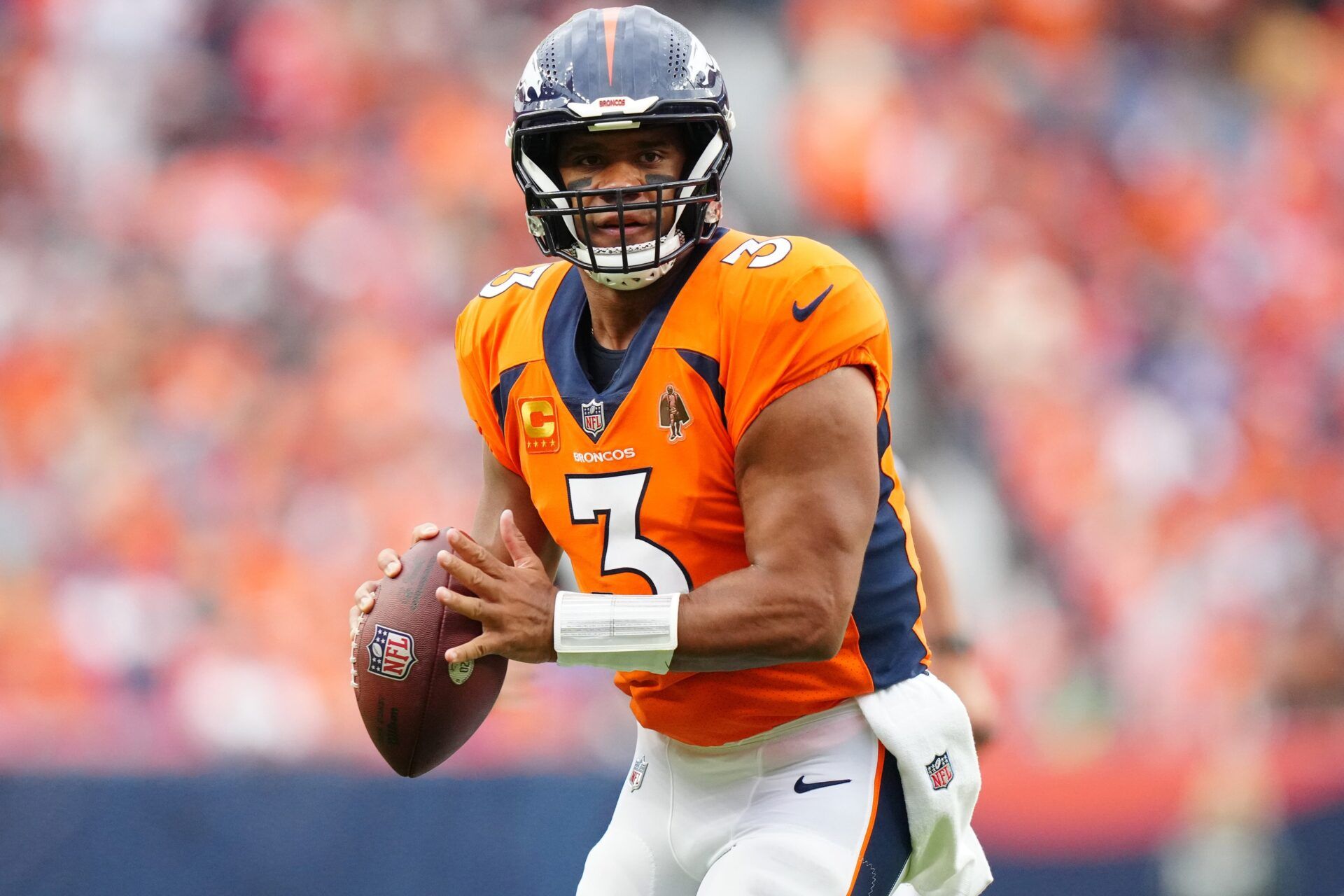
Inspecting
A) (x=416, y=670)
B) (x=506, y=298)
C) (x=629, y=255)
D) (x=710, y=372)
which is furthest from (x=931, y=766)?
(x=506, y=298)

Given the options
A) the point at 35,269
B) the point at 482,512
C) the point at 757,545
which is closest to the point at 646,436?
the point at 757,545

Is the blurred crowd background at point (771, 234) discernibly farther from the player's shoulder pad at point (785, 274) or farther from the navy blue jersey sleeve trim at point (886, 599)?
the player's shoulder pad at point (785, 274)

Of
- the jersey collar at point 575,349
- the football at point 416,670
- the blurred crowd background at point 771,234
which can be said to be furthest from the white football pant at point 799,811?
the blurred crowd background at point 771,234

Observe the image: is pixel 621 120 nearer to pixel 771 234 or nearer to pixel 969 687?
pixel 969 687

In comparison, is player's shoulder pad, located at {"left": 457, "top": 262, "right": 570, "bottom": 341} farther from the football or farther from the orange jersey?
the football

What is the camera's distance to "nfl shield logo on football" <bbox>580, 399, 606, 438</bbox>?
2219mm

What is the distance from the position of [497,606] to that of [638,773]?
1.76 ft

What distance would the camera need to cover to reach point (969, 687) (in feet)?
9.12

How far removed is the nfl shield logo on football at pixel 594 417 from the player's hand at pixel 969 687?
989 millimetres

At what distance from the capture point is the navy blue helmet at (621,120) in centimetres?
220

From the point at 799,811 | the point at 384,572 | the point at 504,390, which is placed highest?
the point at 504,390

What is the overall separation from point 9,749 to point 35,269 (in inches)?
90.1

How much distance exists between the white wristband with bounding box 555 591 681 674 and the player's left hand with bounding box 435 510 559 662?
0.03 meters

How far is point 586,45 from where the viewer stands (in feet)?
7.45
